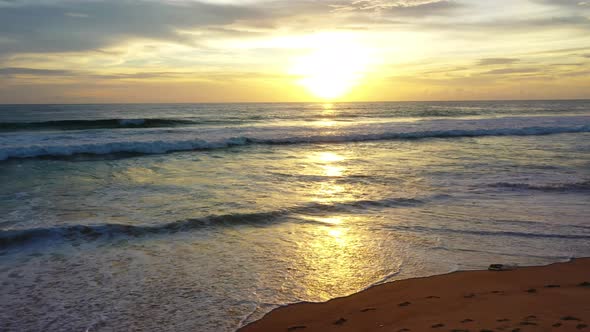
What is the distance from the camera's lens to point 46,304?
475cm

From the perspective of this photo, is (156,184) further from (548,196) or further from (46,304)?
(548,196)

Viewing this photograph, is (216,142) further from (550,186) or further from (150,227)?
(550,186)

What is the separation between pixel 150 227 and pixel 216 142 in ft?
52.1

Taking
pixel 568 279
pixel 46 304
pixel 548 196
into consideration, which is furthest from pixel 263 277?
pixel 548 196

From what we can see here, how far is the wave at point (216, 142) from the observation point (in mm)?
19281

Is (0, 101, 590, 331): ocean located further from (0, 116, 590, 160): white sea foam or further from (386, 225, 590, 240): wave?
(0, 116, 590, 160): white sea foam

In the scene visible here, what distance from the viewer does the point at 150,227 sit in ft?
24.6

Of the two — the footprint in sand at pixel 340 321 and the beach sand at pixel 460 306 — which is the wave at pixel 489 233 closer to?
the beach sand at pixel 460 306

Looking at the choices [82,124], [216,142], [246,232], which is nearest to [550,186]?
[246,232]

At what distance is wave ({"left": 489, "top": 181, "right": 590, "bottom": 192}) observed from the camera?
10492mm

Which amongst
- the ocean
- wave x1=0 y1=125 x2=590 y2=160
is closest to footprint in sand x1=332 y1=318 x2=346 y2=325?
the ocean

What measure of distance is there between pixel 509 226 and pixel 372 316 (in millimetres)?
4293

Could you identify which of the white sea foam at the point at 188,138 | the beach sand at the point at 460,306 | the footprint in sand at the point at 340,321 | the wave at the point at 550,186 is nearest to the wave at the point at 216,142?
the white sea foam at the point at 188,138

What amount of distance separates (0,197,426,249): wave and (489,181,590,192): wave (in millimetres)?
4356
